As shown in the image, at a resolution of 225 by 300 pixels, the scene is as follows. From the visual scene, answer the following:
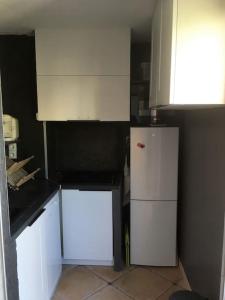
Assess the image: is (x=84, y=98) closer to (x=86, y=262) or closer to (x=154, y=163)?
(x=154, y=163)

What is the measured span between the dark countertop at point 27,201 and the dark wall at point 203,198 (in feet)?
3.66

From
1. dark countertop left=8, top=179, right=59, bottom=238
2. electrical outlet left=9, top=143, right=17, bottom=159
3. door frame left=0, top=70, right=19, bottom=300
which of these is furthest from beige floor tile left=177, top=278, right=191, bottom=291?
electrical outlet left=9, top=143, right=17, bottom=159

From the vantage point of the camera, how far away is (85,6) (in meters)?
1.81

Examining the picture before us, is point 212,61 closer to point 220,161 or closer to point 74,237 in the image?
point 220,161

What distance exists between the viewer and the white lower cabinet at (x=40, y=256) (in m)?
1.61

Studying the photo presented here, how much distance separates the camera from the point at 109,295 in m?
2.27

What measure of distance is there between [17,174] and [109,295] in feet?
4.19

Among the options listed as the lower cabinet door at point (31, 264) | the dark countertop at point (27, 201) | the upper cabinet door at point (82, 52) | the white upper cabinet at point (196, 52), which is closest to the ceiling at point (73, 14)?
the upper cabinet door at point (82, 52)

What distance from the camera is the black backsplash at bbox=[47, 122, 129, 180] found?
9.60 ft

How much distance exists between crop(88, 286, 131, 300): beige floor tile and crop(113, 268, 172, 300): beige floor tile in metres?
0.05

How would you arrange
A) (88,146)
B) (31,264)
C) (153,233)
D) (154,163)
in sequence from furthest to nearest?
(88,146) → (153,233) → (154,163) → (31,264)

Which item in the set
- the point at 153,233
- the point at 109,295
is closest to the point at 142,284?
the point at 109,295

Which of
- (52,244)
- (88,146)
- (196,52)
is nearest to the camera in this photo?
(196,52)

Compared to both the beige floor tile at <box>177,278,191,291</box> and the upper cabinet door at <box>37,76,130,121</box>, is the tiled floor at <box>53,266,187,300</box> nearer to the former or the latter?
the beige floor tile at <box>177,278,191,291</box>
